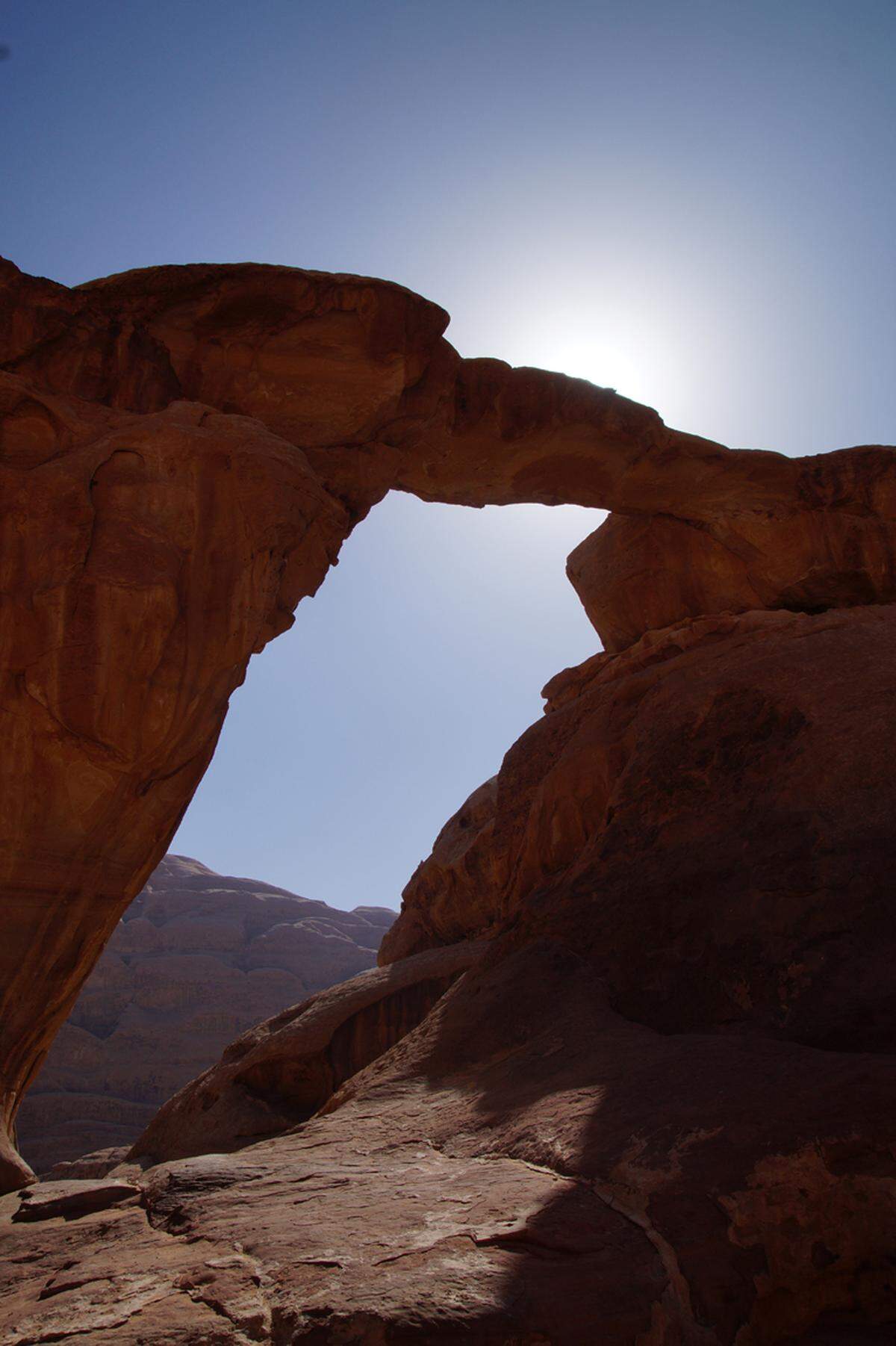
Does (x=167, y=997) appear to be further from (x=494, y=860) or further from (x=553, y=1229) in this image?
(x=553, y=1229)

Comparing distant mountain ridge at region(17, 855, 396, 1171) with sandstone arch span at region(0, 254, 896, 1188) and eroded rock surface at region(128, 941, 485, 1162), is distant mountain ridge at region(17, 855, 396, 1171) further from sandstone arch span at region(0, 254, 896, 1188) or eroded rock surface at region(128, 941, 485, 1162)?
sandstone arch span at region(0, 254, 896, 1188)

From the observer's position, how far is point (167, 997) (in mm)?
36594

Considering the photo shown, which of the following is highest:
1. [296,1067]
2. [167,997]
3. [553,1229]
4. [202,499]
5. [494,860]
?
[202,499]

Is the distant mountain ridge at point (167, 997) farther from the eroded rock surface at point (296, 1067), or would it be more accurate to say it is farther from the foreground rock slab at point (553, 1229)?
the foreground rock slab at point (553, 1229)

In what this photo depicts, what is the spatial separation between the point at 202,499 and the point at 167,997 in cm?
3319

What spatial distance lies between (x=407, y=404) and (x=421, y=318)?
3.36 ft

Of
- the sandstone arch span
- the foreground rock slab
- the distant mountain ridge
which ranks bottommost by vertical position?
the distant mountain ridge

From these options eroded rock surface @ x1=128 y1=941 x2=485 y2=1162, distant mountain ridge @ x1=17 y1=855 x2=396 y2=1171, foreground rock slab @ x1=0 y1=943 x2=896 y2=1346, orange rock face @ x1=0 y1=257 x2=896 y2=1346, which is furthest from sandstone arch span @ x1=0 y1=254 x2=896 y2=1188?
distant mountain ridge @ x1=17 y1=855 x2=396 y2=1171

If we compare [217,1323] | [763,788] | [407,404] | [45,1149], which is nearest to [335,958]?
[45,1149]

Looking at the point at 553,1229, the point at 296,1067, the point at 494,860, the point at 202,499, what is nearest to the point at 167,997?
the point at 296,1067

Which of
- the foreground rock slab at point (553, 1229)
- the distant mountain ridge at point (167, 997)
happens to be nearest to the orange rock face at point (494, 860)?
the foreground rock slab at point (553, 1229)

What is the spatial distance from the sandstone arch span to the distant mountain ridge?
24788 millimetres

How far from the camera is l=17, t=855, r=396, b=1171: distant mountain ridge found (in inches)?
1203

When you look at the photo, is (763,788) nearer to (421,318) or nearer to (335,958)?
(421,318)
